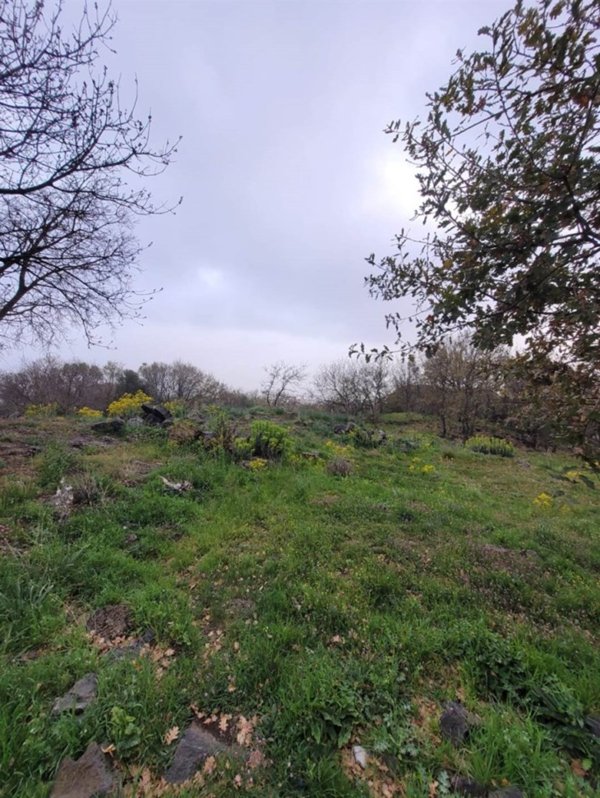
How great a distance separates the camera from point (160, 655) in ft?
7.22

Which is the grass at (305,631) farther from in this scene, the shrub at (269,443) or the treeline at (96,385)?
the treeline at (96,385)

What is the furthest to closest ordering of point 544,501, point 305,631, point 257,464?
1. point 257,464
2. point 544,501
3. point 305,631

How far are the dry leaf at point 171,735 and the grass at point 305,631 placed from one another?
0.02 metres

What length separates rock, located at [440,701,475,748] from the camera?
66.4 inches

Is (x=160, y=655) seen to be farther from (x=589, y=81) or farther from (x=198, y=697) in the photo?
(x=589, y=81)

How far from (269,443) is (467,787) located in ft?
17.9

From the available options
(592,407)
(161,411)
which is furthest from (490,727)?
(161,411)

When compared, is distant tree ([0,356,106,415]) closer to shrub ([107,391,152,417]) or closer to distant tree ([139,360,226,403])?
distant tree ([139,360,226,403])

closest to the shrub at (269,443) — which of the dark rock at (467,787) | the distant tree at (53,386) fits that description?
the dark rock at (467,787)

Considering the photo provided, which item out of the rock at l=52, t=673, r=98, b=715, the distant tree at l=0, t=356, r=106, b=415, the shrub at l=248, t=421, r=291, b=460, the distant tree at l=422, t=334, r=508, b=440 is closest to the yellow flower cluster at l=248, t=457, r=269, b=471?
the shrub at l=248, t=421, r=291, b=460

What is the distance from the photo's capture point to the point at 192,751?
1.62m

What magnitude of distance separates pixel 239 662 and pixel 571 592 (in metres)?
3.07

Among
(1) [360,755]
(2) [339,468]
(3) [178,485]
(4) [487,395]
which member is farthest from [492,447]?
(1) [360,755]

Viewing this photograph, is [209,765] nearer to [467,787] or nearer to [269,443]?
[467,787]
